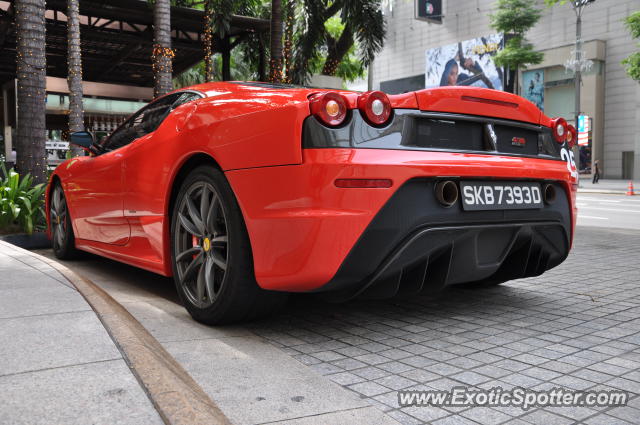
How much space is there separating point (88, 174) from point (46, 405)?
10.5 feet

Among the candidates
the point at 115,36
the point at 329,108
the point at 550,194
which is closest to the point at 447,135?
the point at 329,108

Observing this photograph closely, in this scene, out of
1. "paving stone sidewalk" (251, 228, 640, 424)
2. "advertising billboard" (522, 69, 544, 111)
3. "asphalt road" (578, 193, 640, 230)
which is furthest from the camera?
"advertising billboard" (522, 69, 544, 111)

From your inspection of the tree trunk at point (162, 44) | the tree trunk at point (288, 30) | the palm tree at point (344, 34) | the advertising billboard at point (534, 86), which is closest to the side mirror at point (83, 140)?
the tree trunk at point (162, 44)

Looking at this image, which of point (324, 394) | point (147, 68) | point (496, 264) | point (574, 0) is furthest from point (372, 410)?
point (574, 0)

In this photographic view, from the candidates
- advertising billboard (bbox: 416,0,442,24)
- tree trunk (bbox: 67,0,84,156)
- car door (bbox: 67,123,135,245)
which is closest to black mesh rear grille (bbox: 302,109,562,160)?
car door (bbox: 67,123,135,245)

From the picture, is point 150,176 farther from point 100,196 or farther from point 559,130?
point 559,130

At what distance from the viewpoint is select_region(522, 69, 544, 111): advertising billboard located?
135 feet

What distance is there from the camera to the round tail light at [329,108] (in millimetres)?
2602

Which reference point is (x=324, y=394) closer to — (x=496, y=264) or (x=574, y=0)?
(x=496, y=264)

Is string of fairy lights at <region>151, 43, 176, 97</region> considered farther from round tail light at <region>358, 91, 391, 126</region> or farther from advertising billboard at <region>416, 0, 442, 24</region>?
advertising billboard at <region>416, 0, 442, 24</region>

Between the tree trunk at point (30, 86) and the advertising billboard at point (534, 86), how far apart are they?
124 feet

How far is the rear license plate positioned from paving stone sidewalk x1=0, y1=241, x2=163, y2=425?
5.69 feet

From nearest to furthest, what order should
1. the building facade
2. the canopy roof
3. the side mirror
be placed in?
1. the side mirror
2. the canopy roof
3. the building facade

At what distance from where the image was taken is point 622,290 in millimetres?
4164
